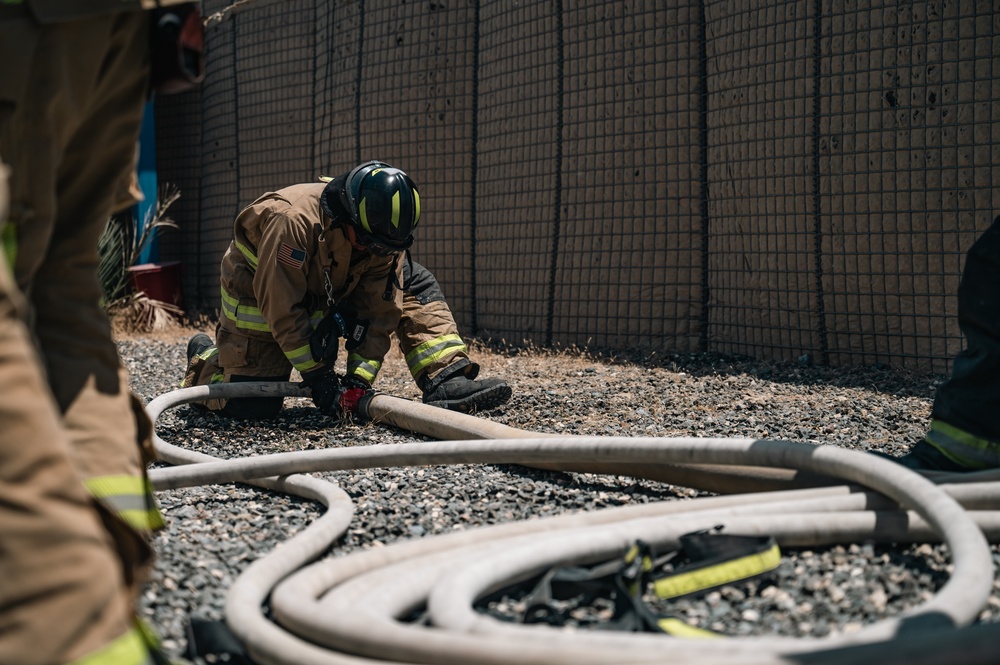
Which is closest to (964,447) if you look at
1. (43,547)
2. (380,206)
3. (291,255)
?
(43,547)

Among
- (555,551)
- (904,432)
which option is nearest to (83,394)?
(555,551)

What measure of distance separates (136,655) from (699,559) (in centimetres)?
146

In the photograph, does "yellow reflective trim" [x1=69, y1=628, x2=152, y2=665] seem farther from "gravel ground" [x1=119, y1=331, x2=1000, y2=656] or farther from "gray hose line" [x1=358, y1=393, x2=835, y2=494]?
"gray hose line" [x1=358, y1=393, x2=835, y2=494]

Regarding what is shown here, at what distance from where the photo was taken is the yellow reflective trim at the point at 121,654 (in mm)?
1422

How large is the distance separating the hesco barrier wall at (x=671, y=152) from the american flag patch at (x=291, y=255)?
10.0ft

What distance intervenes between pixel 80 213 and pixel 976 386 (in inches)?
99.4

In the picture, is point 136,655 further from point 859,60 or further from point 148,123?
point 148,123

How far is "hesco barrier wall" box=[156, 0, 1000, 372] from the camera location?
5.80 meters

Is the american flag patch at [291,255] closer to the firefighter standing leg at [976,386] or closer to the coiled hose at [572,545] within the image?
the coiled hose at [572,545]

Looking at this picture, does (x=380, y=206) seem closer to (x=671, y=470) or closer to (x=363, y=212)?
(x=363, y=212)

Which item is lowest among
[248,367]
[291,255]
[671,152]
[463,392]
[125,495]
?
[463,392]

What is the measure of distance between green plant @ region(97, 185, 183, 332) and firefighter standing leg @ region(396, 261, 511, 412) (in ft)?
15.1

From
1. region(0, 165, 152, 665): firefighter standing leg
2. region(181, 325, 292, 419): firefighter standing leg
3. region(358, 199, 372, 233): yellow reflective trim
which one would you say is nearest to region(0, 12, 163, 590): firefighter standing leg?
region(0, 165, 152, 665): firefighter standing leg

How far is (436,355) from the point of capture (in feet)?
17.6
